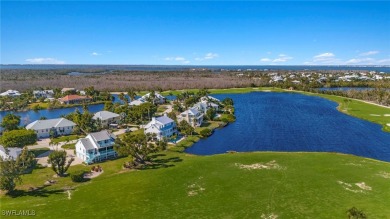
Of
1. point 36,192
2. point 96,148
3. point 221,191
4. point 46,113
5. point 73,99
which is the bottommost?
point 36,192

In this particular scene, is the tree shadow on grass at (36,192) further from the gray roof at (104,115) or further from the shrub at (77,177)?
the gray roof at (104,115)

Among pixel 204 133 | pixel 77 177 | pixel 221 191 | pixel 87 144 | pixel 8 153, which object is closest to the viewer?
pixel 221 191

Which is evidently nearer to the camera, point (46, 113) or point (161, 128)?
point (161, 128)

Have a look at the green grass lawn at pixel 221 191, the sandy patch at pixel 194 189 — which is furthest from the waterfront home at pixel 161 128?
the sandy patch at pixel 194 189

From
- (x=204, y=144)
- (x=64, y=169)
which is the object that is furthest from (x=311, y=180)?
(x=64, y=169)

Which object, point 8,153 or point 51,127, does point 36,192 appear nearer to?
point 8,153

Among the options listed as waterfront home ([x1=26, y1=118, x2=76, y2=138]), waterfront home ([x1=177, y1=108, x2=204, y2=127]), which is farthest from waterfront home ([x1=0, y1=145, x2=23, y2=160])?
waterfront home ([x1=177, y1=108, x2=204, y2=127])

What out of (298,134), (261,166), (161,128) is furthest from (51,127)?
(298,134)
